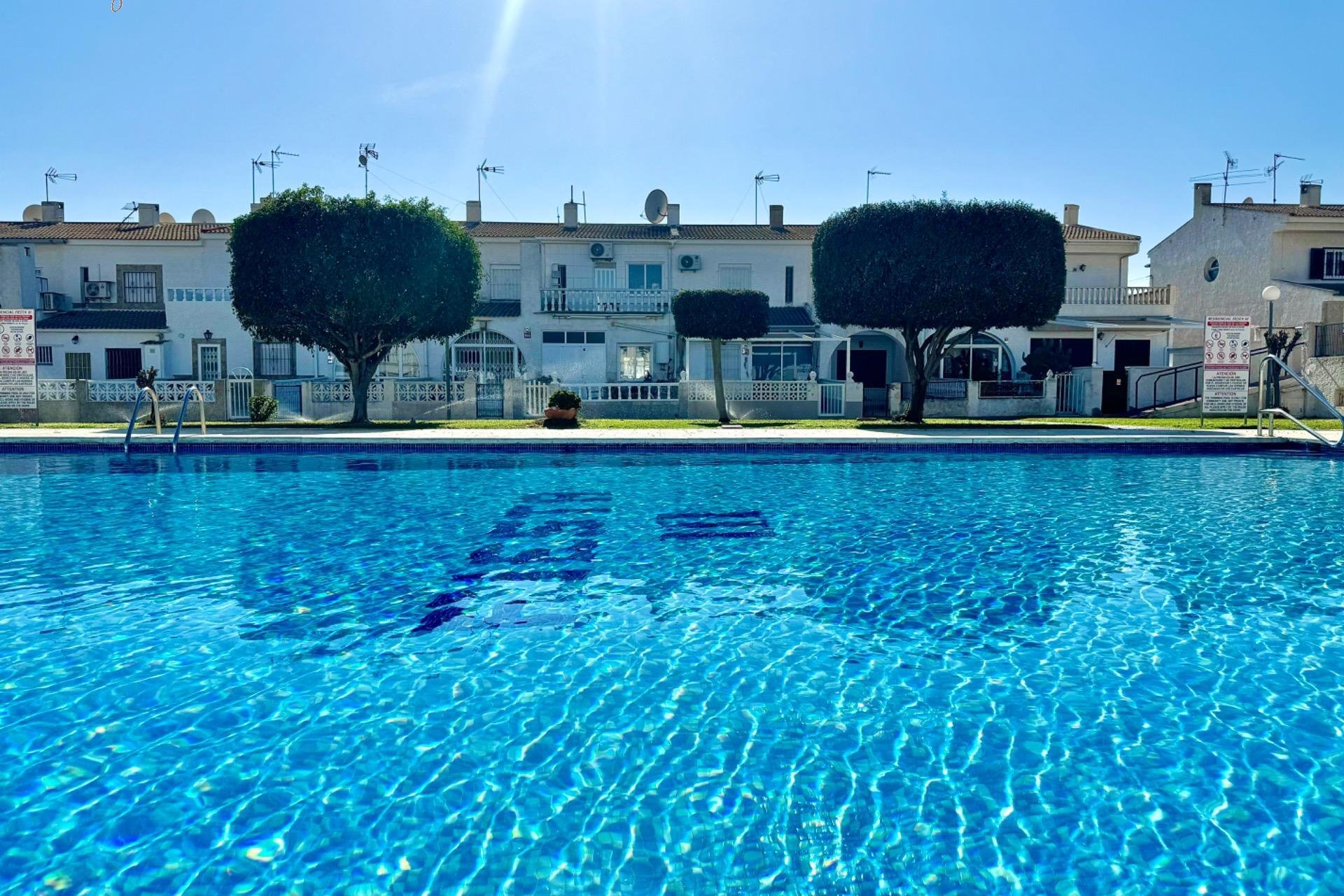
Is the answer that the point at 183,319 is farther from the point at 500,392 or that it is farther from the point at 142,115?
the point at 142,115

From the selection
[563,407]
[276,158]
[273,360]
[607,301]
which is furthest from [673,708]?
[276,158]

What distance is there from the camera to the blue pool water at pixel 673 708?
3602 mm

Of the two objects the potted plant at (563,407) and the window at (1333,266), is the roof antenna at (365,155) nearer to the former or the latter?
the potted plant at (563,407)

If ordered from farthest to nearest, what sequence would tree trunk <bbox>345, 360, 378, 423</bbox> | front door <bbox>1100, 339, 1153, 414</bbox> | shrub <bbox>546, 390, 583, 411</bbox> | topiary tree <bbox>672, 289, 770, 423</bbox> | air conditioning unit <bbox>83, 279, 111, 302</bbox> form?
air conditioning unit <bbox>83, 279, 111, 302</bbox>, front door <bbox>1100, 339, 1153, 414</bbox>, tree trunk <bbox>345, 360, 378, 423</bbox>, topiary tree <bbox>672, 289, 770, 423</bbox>, shrub <bbox>546, 390, 583, 411</bbox>

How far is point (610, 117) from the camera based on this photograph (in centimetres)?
1684

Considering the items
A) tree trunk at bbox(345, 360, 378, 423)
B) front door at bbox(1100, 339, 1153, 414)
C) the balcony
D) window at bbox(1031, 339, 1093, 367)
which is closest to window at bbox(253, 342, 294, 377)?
the balcony

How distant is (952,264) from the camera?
856 inches

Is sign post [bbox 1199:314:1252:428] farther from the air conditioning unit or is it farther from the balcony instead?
the air conditioning unit

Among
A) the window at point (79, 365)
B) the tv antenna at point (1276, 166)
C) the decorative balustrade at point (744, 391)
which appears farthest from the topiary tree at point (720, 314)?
the tv antenna at point (1276, 166)

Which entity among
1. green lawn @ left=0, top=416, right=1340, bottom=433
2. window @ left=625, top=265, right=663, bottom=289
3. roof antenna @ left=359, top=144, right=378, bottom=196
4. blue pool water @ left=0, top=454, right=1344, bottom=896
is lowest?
blue pool water @ left=0, top=454, right=1344, bottom=896

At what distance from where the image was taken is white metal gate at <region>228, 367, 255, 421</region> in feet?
80.7

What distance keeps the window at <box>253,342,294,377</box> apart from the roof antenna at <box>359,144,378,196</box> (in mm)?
7235

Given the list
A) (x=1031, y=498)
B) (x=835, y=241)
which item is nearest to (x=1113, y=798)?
(x=1031, y=498)

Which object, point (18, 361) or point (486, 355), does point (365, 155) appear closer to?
point (486, 355)
